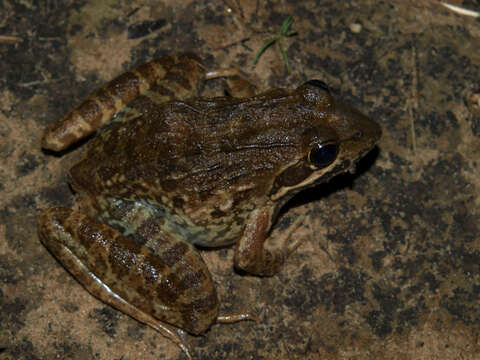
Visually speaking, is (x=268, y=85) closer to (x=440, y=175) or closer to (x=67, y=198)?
(x=440, y=175)

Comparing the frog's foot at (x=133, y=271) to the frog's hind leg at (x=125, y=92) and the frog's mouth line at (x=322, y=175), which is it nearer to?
the frog's hind leg at (x=125, y=92)

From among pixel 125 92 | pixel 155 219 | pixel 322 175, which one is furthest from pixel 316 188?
pixel 125 92

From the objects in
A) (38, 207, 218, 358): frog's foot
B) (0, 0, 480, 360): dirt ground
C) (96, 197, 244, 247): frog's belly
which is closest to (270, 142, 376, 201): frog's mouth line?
(96, 197, 244, 247): frog's belly

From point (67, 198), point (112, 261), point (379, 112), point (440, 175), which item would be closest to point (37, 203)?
point (67, 198)

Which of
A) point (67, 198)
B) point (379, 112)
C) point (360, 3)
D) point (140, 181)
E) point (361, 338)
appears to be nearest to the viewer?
point (140, 181)

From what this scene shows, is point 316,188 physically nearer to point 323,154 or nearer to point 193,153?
point 323,154

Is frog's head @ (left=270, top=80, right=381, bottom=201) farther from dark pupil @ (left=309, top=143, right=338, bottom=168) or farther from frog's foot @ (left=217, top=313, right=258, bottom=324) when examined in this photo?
frog's foot @ (left=217, top=313, right=258, bottom=324)
